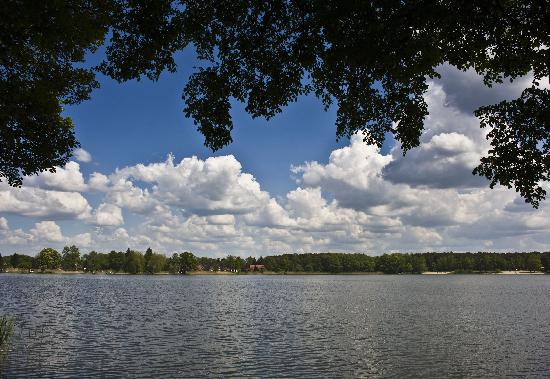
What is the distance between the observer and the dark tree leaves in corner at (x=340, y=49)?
13805 millimetres

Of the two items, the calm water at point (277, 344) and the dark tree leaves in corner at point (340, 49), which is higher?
the dark tree leaves in corner at point (340, 49)

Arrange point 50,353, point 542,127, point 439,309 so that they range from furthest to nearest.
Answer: point 439,309, point 50,353, point 542,127

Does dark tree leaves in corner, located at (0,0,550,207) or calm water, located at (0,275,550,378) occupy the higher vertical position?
dark tree leaves in corner, located at (0,0,550,207)

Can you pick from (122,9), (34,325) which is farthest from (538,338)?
(34,325)

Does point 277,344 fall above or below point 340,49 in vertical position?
below

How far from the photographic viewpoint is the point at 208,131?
15.9m

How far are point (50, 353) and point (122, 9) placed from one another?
2818 cm

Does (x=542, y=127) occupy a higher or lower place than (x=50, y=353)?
higher

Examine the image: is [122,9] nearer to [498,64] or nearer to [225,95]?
[225,95]

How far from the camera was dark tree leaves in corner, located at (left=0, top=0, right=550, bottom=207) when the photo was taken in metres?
13.8

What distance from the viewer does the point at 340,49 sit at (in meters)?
13.9

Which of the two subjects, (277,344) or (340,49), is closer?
(340,49)

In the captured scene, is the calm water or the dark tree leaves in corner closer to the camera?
the dark tree leaves in corner

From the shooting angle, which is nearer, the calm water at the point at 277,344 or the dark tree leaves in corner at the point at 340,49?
the dark tree leaves in corner at the point at 340,49
